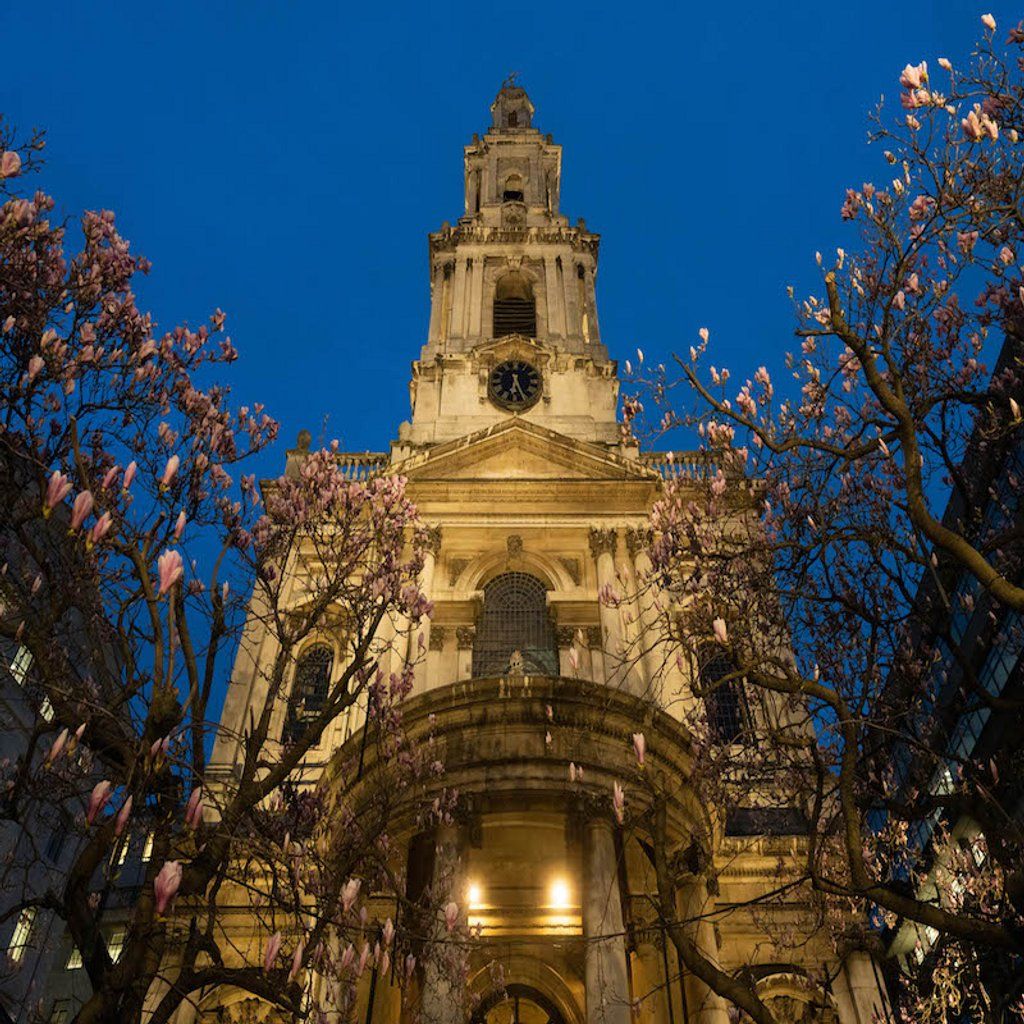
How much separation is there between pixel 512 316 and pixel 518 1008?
981 inches

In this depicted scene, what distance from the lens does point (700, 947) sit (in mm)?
16312

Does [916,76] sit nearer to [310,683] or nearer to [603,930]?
[603,930]

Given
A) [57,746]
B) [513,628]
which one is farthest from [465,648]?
[57,746]

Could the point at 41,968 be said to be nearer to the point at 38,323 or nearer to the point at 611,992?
the point at 611,992

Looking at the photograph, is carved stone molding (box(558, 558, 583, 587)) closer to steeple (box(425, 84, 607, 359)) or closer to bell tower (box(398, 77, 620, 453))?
bell tower (box(398, 77, 620, 453))

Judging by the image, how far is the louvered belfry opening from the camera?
35.8m

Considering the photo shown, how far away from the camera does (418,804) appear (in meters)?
16.6

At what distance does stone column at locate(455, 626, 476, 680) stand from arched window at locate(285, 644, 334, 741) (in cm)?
333

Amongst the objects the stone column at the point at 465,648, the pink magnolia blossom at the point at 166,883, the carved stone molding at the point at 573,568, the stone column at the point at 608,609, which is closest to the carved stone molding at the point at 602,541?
the stone column at the point at 608,609

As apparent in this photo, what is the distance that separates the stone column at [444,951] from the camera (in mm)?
14203

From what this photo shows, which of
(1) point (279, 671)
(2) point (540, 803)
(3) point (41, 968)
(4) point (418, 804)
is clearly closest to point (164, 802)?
(1) point (279, 671)

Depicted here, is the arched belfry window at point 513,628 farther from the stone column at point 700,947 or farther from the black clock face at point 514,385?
the black clock face at point 514,385

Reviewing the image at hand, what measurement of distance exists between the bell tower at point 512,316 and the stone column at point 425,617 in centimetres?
467

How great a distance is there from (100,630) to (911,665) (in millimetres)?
10857
